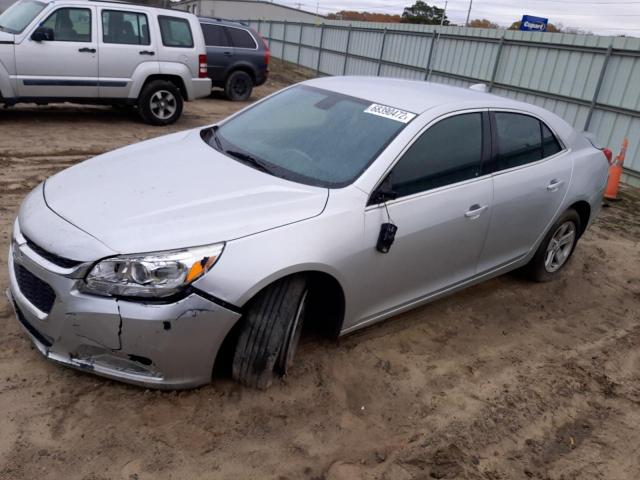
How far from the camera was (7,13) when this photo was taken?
860 centimetres

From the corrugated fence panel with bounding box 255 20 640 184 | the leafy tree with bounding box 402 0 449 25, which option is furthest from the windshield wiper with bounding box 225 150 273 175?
the leafy tree with bounding box 402 0 449 25

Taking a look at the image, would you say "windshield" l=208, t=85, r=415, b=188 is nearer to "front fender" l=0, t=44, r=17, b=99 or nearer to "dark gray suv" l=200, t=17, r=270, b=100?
"front fender" l=0, t=44, r=17, b=99

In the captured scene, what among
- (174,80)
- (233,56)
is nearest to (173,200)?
(174,80)

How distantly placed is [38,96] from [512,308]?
24.7 feet

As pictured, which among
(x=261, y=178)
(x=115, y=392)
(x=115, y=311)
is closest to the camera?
(x=115, y=311)

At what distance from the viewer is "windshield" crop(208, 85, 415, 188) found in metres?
3.37

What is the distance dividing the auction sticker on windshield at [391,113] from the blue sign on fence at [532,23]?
656 inches

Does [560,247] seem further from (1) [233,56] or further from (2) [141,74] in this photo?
(1) [233,56]

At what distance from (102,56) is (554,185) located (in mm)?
7260

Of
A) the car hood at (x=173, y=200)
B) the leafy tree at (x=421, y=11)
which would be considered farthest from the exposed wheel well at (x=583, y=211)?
the leafy tree at (x=421, y=11)

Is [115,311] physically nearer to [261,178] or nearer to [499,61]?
[261,178]

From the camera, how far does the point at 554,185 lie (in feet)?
14.5

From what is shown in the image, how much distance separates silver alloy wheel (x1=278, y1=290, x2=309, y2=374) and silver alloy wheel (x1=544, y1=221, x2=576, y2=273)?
2678 mm

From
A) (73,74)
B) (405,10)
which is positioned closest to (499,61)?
(73,74)
